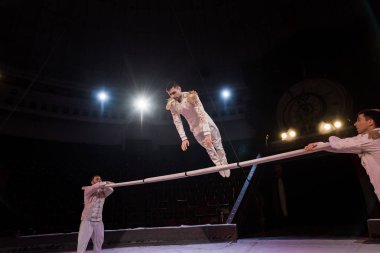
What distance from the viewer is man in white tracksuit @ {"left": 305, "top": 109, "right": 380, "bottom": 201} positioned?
3.79 meters

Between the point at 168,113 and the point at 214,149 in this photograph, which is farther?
the point at 168,113

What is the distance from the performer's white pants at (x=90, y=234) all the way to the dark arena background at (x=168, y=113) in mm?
1328

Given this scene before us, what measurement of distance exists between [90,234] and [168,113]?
30.7ft

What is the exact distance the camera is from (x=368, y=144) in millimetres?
3832

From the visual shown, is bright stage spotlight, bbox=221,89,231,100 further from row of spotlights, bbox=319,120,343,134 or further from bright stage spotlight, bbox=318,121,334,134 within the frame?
row of spotlights, bbox=319,120,343,134

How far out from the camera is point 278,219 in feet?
38.4

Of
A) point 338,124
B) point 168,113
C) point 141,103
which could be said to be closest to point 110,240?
point 141,103

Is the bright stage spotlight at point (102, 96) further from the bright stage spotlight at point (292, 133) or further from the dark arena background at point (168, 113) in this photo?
the bright stage spotlight at point (292, 133)

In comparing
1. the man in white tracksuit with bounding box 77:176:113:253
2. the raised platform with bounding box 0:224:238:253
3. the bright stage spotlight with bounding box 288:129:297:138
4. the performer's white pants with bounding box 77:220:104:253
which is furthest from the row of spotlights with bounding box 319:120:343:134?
the performer's white pants with bounding box 77:220:104:253

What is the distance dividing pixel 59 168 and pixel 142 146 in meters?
4.01

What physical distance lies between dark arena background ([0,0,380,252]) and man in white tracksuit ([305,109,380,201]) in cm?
452

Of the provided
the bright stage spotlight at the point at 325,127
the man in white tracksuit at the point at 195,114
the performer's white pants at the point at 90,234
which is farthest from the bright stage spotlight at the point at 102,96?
the bright stage spotlight at the point at 325,127

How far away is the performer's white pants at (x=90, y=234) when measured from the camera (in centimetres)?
690

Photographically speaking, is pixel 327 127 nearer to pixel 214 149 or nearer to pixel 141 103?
pixel 214 149
